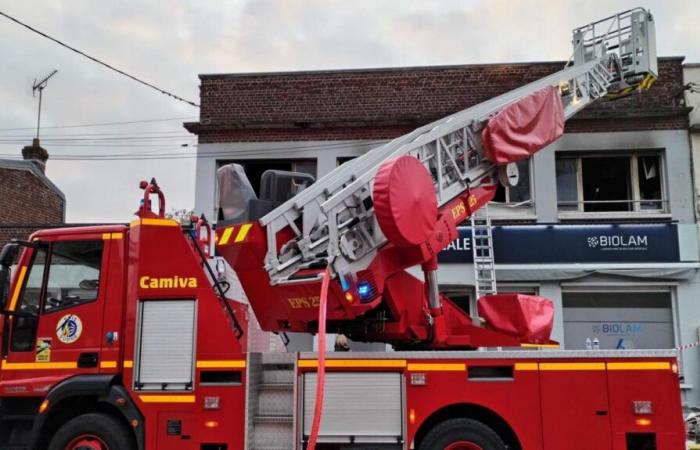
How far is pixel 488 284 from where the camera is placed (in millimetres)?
13219

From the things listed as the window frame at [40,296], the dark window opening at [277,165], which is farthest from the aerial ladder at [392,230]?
the dark window opening at [277,165]

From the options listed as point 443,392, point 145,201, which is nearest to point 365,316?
point 443,392

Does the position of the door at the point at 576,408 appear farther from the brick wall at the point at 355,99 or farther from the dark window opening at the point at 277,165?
the dark window opening at the point at 277,165

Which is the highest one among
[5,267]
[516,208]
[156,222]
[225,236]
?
[516,208]

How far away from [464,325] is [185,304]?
3193mm

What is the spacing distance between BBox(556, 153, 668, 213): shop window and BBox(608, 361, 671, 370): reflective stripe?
28.7 feet

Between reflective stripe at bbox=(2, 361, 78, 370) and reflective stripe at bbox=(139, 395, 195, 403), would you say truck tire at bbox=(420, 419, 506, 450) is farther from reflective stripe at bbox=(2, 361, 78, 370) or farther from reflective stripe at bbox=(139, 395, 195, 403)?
reflective stripe at bbox=(2, 361, 78, 370)

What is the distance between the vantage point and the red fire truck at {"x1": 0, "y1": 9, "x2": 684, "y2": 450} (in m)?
6.02

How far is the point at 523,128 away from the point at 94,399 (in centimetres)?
556

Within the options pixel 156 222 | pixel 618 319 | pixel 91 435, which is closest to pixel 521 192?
pixel 618 319

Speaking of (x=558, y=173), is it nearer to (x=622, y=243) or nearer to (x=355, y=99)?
(x=622, y=243)

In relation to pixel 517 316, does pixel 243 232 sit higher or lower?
higher

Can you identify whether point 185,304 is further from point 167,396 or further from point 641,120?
point 641,120

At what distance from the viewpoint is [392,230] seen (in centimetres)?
604
